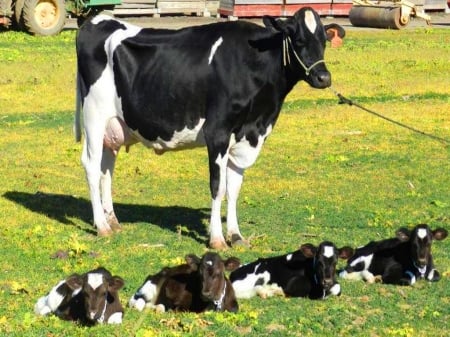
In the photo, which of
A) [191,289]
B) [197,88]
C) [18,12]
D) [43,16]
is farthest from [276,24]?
[43,16]

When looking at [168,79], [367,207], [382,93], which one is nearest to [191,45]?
[168,79]

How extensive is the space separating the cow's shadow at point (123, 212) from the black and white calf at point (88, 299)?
3833mm

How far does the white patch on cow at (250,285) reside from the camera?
1189 cm

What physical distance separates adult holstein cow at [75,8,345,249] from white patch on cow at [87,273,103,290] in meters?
3.55

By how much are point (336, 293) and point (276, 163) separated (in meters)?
8.63

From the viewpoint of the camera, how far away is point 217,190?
1447 centimetres

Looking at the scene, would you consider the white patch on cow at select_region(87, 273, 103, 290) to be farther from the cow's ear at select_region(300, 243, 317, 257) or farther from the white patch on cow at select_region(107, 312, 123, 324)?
the cow's ear at select_region(300, 243, 317, 257)

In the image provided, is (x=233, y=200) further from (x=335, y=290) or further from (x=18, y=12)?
(x=18, y=12)

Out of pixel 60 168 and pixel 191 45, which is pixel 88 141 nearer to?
pixel 191 45

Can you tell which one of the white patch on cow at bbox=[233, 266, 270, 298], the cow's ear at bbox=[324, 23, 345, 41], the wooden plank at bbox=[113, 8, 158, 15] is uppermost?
the cow's ear at bbox=[324, 23, 345, 41]

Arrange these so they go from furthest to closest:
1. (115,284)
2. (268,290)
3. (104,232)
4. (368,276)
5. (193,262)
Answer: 1. (104,232)
2. (368,276)
3. (268,290)
4. (193,262)
5. (115,284)

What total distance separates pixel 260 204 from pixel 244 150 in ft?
8.06

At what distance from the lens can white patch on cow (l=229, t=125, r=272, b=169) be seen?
14.6 metres

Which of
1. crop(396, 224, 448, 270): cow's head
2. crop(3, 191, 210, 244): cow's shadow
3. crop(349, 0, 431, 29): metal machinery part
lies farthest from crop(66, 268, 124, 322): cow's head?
crop(349, 0, 431, 29): metal machinery part
